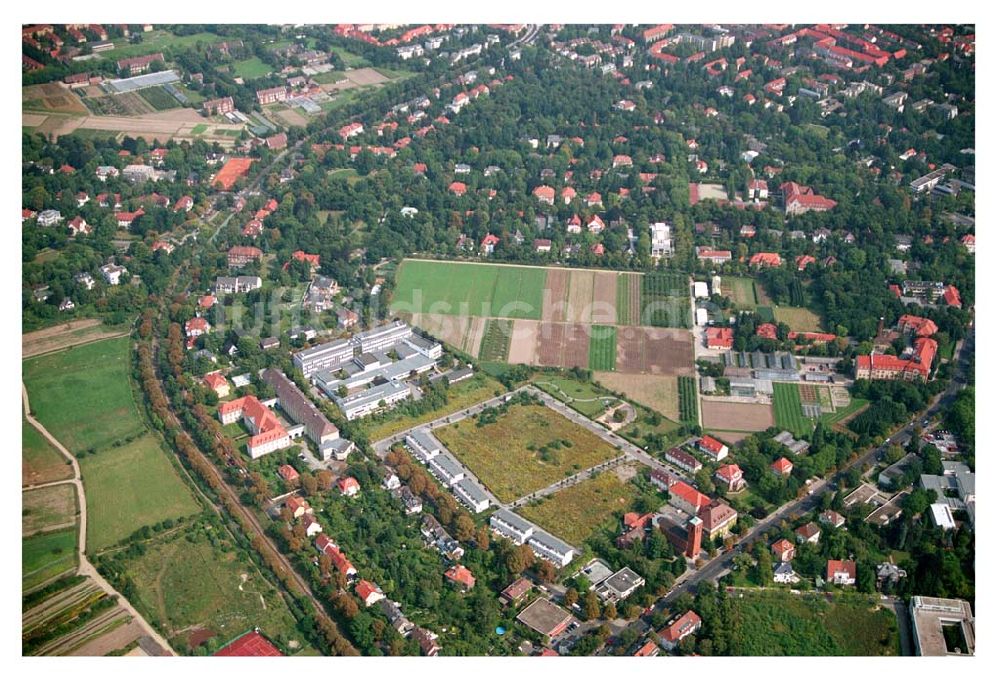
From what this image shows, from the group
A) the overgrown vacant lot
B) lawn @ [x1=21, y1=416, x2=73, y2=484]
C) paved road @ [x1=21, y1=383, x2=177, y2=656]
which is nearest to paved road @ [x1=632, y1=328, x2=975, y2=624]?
the overgrown vacant lot

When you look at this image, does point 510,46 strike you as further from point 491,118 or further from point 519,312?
point 519,312

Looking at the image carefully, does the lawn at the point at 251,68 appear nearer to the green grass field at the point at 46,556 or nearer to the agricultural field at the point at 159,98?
the agricultural field at the point at 159,98

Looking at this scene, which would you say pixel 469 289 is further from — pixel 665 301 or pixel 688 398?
pixel 688 398

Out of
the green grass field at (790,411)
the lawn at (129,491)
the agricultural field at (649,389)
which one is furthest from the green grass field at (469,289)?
the lawn at (129,491)

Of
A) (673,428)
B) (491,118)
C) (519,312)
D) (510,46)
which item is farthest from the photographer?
(510,46)

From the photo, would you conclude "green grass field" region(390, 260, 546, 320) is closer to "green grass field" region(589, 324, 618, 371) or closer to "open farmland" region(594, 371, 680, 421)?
"green grass field" region(589, 324, 618, 371)

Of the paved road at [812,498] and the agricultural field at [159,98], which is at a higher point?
the agricultural field at [159,98]
